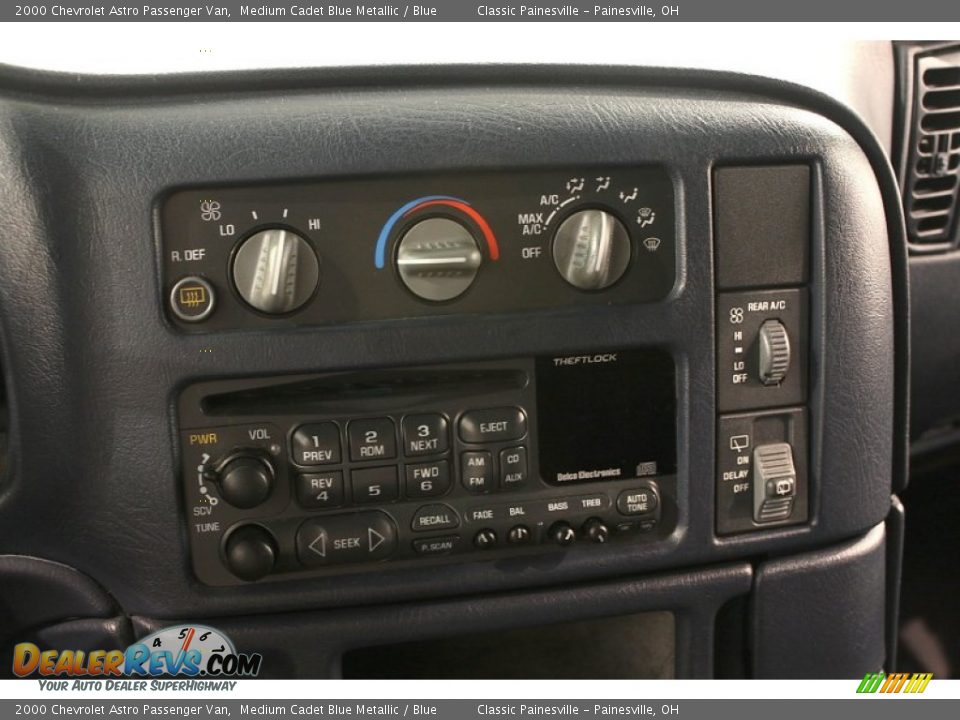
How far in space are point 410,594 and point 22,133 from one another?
1.92 feet

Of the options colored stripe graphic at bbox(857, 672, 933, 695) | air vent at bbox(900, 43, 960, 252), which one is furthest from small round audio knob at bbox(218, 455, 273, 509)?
air vent at bbox(900, 43, 960, 252)

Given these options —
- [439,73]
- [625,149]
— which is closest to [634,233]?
[625,149]

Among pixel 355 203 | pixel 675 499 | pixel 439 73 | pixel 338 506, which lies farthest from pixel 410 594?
pixel 439 73

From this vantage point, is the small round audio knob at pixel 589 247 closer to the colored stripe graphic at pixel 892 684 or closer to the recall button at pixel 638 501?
the recall button at pixel 638 501

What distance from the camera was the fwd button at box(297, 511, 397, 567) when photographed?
2.75 feet

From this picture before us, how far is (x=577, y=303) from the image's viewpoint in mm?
840

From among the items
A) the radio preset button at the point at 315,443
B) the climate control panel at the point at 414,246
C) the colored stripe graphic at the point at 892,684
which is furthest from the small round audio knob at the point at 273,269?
the colored stripe graphic at the point at 892,684

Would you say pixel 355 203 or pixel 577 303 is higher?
pixel 355 203

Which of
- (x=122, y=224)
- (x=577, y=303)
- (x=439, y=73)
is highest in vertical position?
(x=439, y=73)

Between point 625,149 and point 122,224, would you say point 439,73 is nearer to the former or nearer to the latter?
point 625,149

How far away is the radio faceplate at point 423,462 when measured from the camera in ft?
2.69

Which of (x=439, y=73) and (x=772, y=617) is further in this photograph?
(x=772, y=617)

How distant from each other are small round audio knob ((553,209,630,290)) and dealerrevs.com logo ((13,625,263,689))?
526 mm

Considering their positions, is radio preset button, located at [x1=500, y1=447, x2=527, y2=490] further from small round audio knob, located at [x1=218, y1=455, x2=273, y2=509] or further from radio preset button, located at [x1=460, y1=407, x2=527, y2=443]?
small round audio knob, located at [x1=218, y1=455, x2=273, y2=509]
